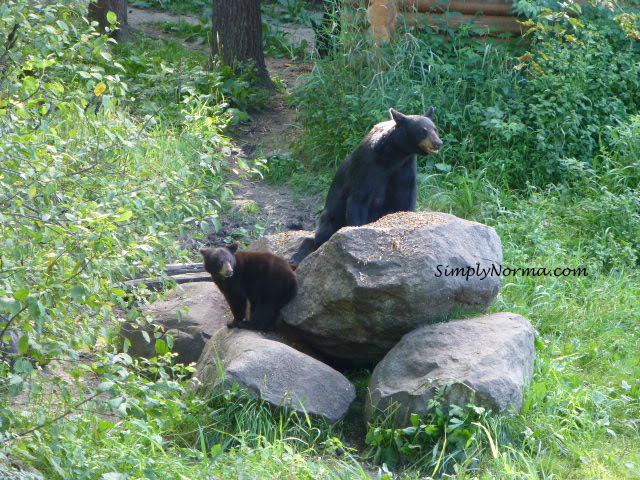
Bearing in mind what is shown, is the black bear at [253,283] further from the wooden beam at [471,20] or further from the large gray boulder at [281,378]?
the wooden beam at [471,20]

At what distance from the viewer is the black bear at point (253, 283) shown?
6348mm

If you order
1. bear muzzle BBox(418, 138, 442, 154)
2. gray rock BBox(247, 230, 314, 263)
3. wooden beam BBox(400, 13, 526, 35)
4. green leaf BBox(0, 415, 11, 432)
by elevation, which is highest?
wooden beam BBox(400, 13, 526, 35)

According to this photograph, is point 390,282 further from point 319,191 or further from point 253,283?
point 319,191

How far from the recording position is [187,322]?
6.73 meters

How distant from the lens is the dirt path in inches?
357

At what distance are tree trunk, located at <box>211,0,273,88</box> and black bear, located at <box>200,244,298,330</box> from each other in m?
6.53

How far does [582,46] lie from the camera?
9609mm

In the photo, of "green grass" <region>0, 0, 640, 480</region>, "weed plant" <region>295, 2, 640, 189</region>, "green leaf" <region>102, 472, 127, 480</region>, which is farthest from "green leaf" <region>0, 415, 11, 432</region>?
"weed plant" <region>295, 2, 640, 189</region>

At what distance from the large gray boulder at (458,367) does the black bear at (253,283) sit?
1123mm

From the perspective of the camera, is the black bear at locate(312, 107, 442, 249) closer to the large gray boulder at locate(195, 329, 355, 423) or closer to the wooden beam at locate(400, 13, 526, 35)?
the large gray boulder at locate(195, 329, 355, 423)

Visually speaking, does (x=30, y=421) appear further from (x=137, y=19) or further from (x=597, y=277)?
(x=137, y=19)

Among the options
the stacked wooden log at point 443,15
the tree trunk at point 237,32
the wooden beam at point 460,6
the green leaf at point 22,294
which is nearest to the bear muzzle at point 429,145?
the stacked wooden log at point 443,15

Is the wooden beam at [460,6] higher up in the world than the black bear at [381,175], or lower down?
higher up

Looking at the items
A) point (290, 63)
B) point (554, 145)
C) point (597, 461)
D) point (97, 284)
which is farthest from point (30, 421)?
point (290, 63)
